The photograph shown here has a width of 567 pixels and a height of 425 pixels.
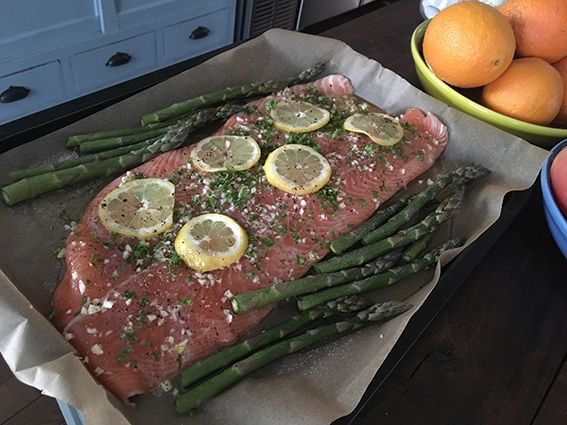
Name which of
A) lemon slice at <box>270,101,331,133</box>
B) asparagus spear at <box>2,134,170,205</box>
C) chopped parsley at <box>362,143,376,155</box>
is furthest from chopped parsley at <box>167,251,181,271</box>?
chopped parsley at <box>362,143,376,155</box>

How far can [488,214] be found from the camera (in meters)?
1.50

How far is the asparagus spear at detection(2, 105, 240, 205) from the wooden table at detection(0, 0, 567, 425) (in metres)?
0.46

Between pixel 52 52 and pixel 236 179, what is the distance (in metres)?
1.60

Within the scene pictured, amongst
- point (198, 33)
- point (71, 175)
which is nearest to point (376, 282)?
point (71, 175)

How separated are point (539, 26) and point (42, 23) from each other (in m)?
2.10

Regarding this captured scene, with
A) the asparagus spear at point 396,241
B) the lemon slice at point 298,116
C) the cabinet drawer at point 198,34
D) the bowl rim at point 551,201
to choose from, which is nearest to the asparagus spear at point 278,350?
the asparagus spear at point 396,241

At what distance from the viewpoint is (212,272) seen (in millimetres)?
1304

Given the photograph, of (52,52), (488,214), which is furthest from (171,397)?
(52,52)

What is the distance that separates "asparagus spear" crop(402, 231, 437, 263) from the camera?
1.42m

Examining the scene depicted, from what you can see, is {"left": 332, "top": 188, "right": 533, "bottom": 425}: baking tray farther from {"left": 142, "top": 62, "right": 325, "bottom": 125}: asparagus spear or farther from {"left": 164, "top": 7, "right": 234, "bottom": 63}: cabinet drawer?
{"left": 164, "top": 7, "right": 234, "bottom": 63}: cabinet drawer

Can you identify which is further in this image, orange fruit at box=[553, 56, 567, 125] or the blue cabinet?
the blue cabinet

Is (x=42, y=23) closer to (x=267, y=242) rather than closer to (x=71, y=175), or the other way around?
(x=71, y=175)

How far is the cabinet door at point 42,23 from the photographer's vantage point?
2.38 meters

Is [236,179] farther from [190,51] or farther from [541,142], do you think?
[190,51]
